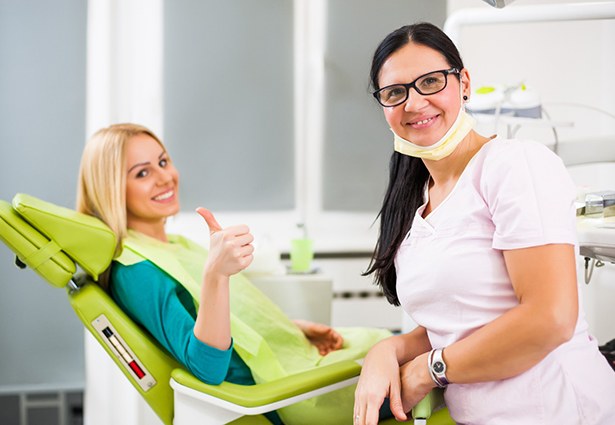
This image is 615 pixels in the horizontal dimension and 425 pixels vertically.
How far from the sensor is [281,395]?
1417 mm

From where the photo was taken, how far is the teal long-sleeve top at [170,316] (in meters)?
1.45

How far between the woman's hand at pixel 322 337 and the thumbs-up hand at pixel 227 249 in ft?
2.26

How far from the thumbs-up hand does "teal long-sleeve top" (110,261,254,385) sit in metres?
0.17

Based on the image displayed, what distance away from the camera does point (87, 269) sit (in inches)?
60.9

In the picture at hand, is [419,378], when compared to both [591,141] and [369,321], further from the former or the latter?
[369,321]

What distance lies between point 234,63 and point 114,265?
154cm

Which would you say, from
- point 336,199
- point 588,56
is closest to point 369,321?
point 336,199

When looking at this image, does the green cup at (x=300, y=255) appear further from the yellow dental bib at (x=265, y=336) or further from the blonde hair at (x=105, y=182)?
the blonde hair at (x=105, y=182)

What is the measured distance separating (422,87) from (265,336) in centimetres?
90

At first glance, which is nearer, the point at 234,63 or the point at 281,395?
the point at 281,395

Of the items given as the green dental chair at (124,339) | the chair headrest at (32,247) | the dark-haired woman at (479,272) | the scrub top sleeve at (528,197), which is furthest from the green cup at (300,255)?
the scrub top sleeve at (528,197)

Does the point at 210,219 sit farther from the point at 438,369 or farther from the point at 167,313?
the point at 438,369

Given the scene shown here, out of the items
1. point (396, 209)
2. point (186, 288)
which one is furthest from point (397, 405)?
point (186, 288)

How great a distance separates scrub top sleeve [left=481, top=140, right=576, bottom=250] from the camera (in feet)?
3.34
